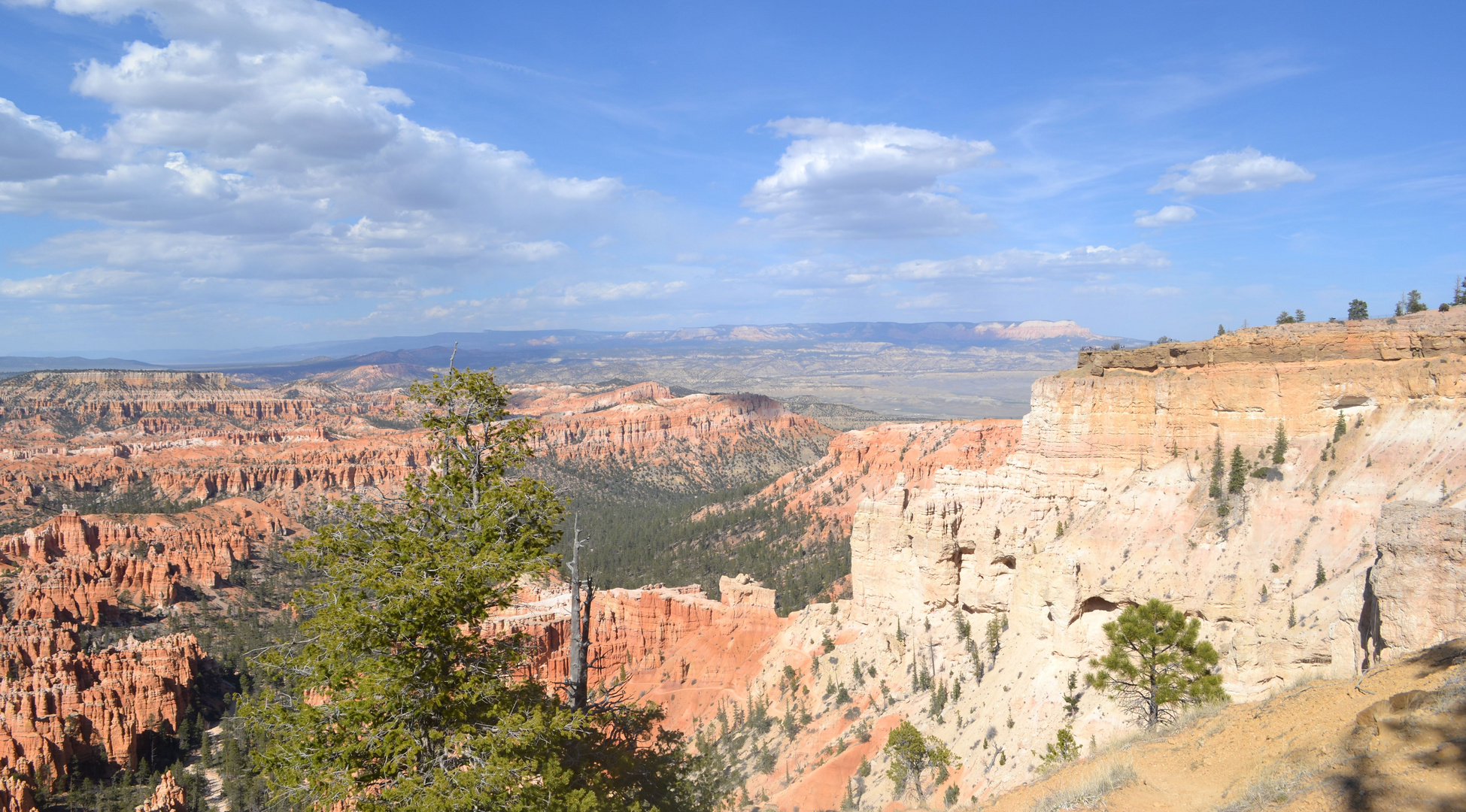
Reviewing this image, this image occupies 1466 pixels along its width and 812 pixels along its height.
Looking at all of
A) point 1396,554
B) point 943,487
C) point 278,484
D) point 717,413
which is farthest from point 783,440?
point 1396,554

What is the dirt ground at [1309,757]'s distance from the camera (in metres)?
7.55

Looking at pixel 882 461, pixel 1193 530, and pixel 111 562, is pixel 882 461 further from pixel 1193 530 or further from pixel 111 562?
pixel 111 562

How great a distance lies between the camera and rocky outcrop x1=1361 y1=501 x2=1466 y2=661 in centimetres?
1441

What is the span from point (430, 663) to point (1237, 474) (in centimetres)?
2673

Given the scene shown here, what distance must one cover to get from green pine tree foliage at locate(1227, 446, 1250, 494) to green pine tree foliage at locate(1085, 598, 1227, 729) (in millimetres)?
10005

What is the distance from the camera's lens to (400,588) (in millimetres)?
10391

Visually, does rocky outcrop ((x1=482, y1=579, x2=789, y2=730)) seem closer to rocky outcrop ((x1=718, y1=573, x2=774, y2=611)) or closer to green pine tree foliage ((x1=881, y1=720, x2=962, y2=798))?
rocky outcrop ((x1=718, y1=573, x2=774, y2=611))

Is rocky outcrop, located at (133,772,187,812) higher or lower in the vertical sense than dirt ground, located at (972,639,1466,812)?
lower

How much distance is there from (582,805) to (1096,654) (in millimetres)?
19824

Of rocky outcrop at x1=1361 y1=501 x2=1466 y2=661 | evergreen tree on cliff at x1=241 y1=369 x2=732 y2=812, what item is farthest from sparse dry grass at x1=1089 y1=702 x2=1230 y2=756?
evergreen tree on cliff at x1=241 y1=369 x2=732 y2=812

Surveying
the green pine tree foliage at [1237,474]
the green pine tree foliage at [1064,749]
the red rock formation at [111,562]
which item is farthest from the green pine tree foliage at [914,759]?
the red rock formation at [111,562]

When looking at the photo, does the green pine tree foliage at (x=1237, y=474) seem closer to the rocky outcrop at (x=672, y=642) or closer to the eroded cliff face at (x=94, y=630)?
the rocky outcrop at (x=672, y=642)

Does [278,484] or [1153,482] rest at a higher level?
[1153,482]

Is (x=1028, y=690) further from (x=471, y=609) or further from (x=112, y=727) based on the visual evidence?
(x=112, y=727)
